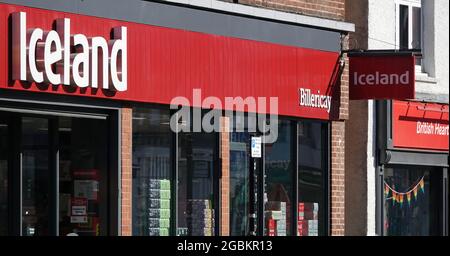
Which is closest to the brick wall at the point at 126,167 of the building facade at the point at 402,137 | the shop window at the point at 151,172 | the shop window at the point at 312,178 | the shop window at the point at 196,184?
the shop window at the point at 151,172

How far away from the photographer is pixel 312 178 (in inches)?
727

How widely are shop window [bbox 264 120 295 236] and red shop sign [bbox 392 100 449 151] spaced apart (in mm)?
3101

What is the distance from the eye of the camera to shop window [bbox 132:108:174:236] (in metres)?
14.9

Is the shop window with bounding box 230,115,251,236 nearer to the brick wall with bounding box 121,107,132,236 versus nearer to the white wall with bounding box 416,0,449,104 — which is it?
the brick wall with bounding box 121,107,132,236

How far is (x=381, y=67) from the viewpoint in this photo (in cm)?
1855

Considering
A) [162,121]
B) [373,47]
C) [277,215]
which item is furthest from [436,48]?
[162,121]

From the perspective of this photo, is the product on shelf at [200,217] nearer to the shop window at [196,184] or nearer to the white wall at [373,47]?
the shop window at [196,184]

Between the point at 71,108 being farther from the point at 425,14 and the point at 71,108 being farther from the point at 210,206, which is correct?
the point at 425,14

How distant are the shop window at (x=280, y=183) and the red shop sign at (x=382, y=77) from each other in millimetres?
1854

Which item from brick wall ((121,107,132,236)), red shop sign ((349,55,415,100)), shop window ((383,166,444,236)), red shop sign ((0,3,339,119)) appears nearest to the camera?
red shop sign ((0,3,339,119))

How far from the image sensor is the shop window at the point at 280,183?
1745cm

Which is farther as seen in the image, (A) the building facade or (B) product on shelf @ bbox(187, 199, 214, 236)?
(A) the building facade

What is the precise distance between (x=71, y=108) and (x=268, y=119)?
4.46 meters

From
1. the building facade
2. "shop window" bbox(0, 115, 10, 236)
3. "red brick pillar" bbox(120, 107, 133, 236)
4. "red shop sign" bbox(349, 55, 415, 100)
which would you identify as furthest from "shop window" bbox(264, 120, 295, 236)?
"shop window" bbox(0, 115, 10, 236)
